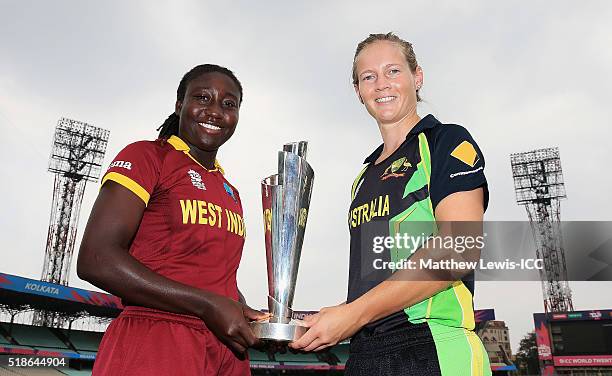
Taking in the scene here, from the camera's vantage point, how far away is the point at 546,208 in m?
36.0

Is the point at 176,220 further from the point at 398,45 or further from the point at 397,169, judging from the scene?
the point at 398,45

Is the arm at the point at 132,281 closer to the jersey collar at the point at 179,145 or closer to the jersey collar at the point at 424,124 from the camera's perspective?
the jersey collar at the point at 179,145

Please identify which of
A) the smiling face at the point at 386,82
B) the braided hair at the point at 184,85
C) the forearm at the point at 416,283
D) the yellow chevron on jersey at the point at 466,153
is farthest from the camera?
the braided hair at the point at 184,85

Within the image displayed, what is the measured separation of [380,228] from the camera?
215 centimetres

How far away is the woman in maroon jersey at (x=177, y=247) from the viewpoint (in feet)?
6.66

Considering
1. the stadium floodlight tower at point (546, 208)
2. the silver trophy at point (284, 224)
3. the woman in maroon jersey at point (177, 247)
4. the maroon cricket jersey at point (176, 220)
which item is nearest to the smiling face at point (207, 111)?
the woman in maroon jersey at point (177, 247)

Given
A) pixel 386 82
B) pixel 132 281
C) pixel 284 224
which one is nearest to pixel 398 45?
pixel 386 82

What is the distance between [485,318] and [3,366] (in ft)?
80.5

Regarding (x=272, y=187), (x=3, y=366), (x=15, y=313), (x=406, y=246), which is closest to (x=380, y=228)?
(x=406, y=246)

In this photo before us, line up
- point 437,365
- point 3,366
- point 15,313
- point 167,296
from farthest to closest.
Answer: point 15,313, point 3,366, point 167,296, point 437,365

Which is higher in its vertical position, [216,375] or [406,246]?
[406,246]

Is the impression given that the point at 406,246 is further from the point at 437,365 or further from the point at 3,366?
the point at 3,366

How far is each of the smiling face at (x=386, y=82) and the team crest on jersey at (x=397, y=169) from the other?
0.93 feet

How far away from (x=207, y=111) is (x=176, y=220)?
0.65 m
